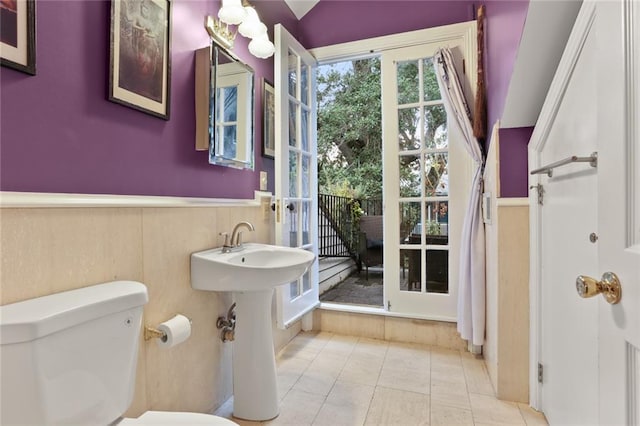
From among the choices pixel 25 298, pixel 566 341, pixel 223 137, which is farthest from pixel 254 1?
pixel 566 341

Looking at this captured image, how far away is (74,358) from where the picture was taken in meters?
0.77

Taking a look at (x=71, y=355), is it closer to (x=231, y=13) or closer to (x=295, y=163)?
(x=231, y=13)

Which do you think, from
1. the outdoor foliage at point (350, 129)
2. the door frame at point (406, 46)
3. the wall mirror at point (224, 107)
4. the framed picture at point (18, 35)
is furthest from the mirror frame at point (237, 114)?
the outdoor foliage at point (350, 129)

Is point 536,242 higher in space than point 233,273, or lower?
higher

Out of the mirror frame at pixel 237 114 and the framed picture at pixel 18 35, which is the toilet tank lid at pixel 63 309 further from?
the mirror frame at pixel 237 114

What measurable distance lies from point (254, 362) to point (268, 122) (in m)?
1.44

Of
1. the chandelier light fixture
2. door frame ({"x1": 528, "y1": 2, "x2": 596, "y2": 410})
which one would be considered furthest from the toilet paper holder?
door frame ({"x1": 528, "y1": 2, "x2": 596, "y2": 410})

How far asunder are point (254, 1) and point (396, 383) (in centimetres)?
244

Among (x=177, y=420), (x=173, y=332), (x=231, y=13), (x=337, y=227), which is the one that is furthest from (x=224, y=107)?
(x=337, y=227)

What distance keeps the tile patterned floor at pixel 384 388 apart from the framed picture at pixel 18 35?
1573 millimetres

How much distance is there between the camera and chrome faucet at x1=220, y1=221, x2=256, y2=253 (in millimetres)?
1553

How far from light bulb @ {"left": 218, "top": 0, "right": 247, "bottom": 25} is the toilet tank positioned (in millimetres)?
1290

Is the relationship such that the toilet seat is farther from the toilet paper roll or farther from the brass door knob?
the brass door knob

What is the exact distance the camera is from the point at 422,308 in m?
2.34
